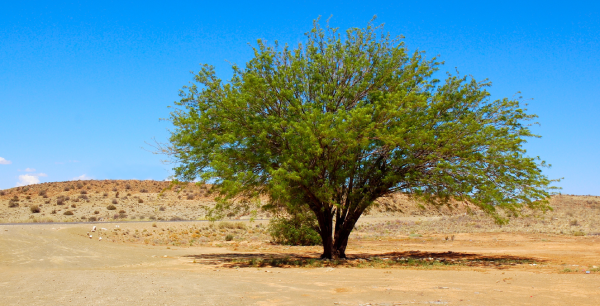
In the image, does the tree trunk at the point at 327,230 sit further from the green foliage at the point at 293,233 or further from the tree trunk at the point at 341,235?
the green foliage at the point at 293,233

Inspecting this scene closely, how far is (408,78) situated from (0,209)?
54.6 m

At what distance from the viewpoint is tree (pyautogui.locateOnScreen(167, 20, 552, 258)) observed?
17047 mm

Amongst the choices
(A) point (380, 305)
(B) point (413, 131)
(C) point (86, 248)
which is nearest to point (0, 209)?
(C) point (86, 248)

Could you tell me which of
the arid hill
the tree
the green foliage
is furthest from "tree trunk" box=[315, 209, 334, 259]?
the arid hill

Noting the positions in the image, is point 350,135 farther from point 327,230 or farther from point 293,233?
point 293,233

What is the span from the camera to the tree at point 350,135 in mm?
17047

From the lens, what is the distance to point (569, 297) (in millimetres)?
9820

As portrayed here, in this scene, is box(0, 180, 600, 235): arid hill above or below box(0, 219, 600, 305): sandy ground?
above

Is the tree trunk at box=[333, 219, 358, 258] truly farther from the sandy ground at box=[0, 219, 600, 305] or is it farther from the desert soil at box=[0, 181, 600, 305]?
the sandy ground at box=[0, 219, 600, 305]

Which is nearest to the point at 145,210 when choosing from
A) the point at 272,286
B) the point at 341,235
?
the point at 341,235

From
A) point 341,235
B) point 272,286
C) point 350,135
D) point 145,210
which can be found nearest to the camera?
point 272,286

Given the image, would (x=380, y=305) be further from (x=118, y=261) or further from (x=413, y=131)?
(x=118, y=261)

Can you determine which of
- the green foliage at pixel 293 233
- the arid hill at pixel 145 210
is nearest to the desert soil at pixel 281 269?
the green foliage at pixel 293 233

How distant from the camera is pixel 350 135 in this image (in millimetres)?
16422
